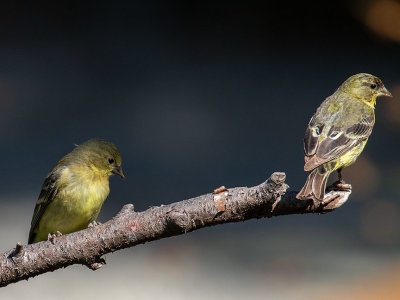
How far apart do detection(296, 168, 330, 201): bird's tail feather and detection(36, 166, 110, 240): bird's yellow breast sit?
3.16 ft

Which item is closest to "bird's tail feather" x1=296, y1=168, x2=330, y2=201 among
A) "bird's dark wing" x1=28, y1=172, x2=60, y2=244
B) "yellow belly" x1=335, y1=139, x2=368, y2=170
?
"yellow belly" x1=335, y1=139, x2=368, y2=170

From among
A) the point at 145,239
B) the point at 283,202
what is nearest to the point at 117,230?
the point at 145,239

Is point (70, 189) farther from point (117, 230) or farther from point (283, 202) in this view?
point (283, 202)

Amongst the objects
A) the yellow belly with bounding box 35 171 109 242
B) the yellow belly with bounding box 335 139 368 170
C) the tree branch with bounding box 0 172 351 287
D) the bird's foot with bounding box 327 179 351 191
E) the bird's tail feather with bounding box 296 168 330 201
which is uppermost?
the yellow belly with bounding box 335 139 368 170

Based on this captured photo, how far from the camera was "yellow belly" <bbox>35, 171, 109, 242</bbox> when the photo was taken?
3.36 meters

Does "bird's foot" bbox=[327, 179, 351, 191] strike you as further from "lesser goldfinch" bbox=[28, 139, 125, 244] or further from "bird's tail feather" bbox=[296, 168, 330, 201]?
"lesser goldfinch" bbox=[28, 139, 125, 244]

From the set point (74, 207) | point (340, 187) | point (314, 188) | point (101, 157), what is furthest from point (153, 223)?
point (101, 157)

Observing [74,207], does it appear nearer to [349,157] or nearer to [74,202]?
[74,202]

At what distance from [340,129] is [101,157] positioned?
1.01 meters

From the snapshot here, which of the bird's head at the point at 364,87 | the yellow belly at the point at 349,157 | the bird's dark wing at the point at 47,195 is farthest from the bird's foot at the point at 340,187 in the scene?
the bird's dark wing at the point at 47,195

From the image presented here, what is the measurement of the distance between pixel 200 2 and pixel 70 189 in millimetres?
3768

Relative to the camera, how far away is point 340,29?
6484 millimetres

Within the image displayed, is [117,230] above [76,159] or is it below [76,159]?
below

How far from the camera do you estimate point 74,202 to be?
3369 millimetres
